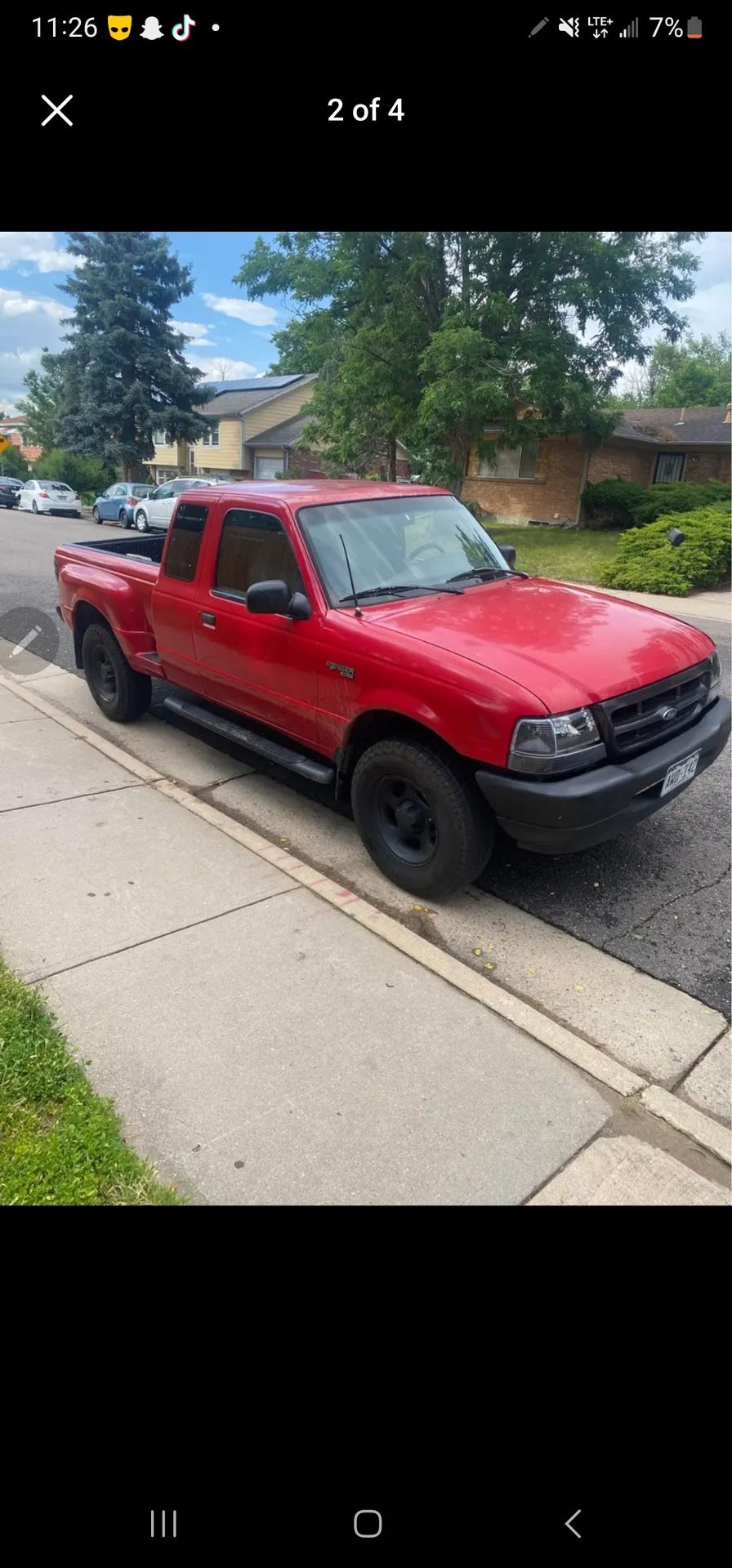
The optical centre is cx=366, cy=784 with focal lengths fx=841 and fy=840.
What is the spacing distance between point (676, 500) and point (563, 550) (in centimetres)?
402

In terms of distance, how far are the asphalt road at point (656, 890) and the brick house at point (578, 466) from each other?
21.1 metres

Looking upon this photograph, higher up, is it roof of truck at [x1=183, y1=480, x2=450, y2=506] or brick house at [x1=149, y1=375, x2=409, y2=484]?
brick house at [x1=149, y1=375, x2=409, y2=484]

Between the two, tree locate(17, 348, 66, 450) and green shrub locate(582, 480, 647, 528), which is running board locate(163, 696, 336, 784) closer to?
green shrub locate(582, 480, 647, 528)

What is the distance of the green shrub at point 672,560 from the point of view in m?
15.0

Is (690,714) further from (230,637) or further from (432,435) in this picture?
(432,435)

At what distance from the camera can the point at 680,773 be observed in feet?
11.9

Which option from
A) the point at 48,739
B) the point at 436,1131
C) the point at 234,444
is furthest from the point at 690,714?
the point at 234,444

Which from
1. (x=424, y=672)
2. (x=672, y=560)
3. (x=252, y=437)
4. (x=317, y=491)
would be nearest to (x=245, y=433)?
(x=252, y=437)

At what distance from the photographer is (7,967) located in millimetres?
3260

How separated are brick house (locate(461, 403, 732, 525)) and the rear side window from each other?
20306 millimetres

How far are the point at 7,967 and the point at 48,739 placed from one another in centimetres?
302

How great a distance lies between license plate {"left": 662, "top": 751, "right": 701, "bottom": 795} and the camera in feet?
11.6

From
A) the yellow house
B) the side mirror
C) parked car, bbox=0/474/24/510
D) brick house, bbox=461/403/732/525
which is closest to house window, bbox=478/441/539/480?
brick house, bbox=461/403/732/525
